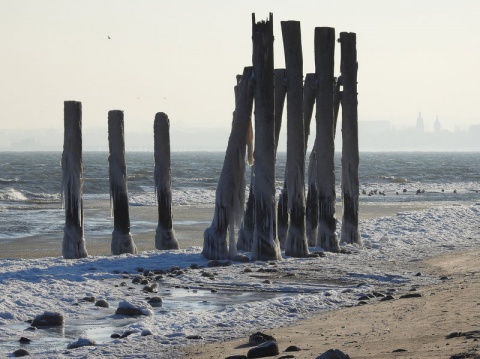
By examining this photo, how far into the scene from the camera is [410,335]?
8.35 m

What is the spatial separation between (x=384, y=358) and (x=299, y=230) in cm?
784

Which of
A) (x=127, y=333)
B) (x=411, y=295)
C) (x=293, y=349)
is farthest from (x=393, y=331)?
(x=127, y=333)

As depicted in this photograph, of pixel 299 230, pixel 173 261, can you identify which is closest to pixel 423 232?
pixel 299 230

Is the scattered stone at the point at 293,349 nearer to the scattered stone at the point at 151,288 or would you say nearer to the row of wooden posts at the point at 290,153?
the scattered stone at the point at 151,288

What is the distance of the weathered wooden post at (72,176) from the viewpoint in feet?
48.4

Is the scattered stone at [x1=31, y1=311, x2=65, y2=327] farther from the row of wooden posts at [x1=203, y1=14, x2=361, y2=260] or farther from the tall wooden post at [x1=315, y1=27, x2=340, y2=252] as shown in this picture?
the tall wooden post at [x1=315, y1=27, x2=340, y2=252]

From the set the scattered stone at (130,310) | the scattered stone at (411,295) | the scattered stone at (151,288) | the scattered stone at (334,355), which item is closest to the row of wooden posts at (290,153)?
the scattered stone at (151,288)

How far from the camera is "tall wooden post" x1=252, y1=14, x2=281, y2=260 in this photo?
1412cm

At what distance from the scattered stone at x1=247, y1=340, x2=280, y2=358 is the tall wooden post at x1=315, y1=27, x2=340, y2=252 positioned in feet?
26.1

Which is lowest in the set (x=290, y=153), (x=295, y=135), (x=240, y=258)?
(x=240, y=258)

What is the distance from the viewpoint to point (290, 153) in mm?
15078

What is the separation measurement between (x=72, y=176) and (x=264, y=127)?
3082mm

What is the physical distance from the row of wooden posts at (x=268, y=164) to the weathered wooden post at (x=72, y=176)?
0.02 metres

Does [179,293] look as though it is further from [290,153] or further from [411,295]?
[290,153]
